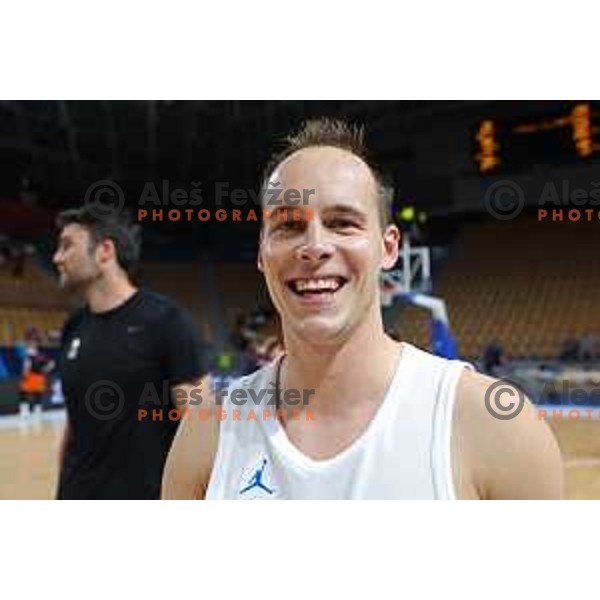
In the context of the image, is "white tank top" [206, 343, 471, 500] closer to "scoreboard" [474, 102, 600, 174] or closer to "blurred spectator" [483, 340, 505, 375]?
"scoreboard" [474, 102, 600, 174]

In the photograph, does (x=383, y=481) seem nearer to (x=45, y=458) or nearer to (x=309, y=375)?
(x=309, y=375)

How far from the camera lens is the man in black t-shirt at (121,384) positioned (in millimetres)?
2535

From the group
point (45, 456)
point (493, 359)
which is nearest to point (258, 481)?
point (45, 456)

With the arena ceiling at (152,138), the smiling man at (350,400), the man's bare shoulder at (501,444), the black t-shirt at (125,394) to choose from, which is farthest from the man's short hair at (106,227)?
the arena ceiling at (152,138)

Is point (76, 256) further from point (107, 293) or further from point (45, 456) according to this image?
point (45, 456)

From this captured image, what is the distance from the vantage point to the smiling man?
51.8 inches

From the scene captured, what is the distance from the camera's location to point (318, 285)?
1.33 meters

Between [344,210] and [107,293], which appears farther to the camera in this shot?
[107,293]

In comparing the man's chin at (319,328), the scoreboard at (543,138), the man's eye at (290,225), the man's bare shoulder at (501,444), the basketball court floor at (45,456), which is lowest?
the basketball court floor at (45,456)

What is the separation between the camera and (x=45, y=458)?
7684mm

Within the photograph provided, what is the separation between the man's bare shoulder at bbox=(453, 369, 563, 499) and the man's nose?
35cm

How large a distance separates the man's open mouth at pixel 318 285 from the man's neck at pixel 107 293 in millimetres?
1516

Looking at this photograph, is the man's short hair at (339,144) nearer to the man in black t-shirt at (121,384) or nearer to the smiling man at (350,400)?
the smiling man at (350,400)

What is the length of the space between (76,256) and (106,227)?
16cm
